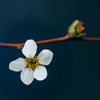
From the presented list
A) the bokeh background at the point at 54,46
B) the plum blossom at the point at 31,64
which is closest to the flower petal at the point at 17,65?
the plum blossom at the point at 31,64

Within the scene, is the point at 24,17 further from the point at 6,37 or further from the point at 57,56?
the point at 57,56

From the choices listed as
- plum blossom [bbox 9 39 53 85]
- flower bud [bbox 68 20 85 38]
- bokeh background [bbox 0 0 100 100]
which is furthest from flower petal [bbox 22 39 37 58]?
bokeh background [bbox 0 0 100 100]

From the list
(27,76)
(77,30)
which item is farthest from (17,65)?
(77,30)

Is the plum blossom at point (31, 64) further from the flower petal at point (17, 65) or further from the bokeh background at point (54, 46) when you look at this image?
the bokeh background at point (54, 46)

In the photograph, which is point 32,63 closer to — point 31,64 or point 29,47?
point 31,64

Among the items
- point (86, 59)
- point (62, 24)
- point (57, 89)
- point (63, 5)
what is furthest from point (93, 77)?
point (63, 5)

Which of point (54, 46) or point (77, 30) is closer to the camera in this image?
point (77, 30)
